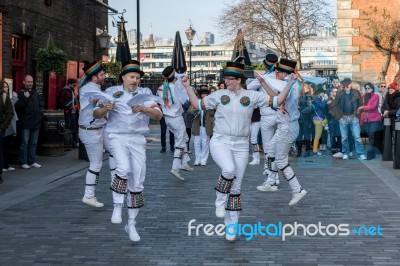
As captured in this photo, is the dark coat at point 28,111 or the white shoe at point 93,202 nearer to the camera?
the white shoe at point 93,202

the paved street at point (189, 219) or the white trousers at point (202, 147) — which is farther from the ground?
the white trousers at point (202, 147)

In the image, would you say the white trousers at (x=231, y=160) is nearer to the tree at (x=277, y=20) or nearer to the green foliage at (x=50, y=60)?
the green foliage at (x=50, y=60)

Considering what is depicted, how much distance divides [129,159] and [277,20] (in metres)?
29.4

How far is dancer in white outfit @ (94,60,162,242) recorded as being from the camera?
7676mm

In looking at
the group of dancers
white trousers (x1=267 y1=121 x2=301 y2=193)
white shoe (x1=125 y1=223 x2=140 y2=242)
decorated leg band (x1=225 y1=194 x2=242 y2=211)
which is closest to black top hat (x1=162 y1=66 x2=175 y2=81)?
white trousers (x1=267 y1=121 x2=301 y2=193)

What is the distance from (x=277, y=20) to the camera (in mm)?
36219

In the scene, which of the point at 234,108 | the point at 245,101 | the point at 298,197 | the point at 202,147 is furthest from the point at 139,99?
the point at 202,147

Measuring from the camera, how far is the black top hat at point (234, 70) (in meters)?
7.74

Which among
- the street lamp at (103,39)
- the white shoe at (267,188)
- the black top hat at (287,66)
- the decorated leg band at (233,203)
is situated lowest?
the white shoe at (267,188)

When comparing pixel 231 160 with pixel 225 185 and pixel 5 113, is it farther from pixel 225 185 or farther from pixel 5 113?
pixel 5 113

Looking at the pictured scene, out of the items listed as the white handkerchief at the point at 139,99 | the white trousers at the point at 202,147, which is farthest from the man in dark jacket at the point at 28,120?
the white handkerchief at the point at 139,99

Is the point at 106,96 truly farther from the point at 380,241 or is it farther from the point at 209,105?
the point at 380,241

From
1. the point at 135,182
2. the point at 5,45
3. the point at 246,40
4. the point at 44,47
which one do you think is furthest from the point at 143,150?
the point at 246,40

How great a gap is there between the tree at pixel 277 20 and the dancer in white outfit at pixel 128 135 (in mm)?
28433
